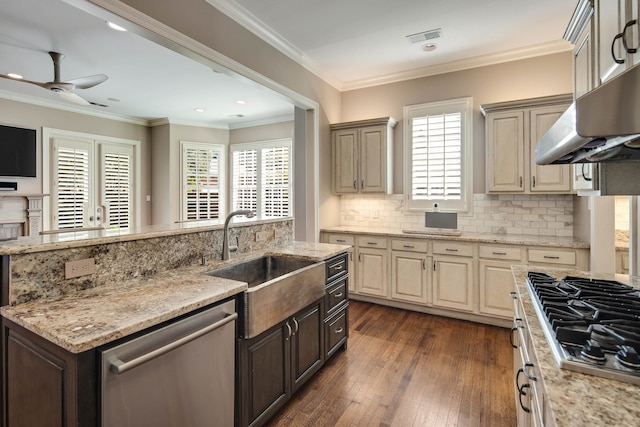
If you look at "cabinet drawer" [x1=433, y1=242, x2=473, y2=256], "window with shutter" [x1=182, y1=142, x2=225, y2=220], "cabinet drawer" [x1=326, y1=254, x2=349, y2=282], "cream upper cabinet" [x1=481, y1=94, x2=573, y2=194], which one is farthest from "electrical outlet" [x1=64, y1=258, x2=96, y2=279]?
"window with shutter" [x1=182, y1=142, x2=225, y2=220]

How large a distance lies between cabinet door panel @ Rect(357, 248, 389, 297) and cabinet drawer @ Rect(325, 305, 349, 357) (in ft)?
4.08

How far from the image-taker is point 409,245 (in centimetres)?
385

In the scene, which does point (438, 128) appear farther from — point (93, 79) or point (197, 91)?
point (93, 79)

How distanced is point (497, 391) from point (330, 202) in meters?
2.95

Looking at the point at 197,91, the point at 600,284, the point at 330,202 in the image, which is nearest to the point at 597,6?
the point at 600,284

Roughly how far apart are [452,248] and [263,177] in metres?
4.22

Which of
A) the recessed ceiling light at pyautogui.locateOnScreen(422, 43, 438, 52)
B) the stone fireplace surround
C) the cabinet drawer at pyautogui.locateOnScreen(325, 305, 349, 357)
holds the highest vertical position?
the recessed ceiling light at pyautogui.locateOnScreen(422, 43, 438, 52)

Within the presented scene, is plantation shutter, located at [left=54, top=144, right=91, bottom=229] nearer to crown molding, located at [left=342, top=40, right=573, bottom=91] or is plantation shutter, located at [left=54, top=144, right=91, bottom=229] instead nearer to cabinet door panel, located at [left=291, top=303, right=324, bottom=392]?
crown molding, located at [left=342, top=40, right=573, bottom=91]

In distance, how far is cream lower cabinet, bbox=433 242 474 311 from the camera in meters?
3.55

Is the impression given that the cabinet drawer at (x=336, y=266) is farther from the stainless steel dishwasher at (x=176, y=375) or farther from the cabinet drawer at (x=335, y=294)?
the stainless steel dishwasher at (x=176, y=375)

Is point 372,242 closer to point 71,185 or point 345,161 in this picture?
point 345,161

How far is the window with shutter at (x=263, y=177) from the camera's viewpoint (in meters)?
6.44

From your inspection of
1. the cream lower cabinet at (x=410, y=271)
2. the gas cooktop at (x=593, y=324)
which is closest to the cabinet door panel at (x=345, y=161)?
the cream lower cabinet at (x=410, y=271)

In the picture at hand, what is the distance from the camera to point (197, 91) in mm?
4957
